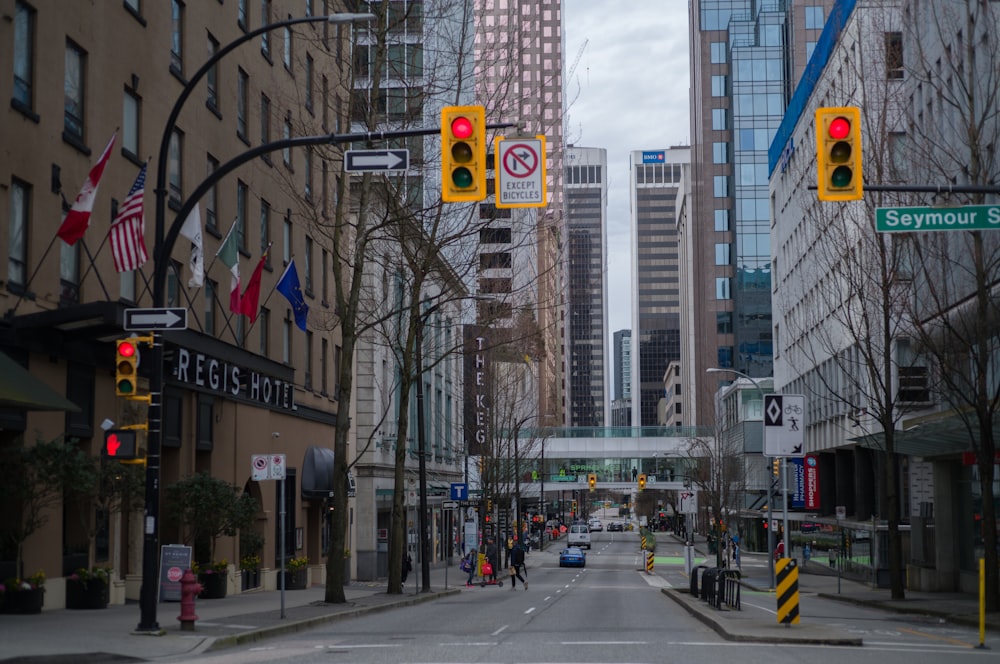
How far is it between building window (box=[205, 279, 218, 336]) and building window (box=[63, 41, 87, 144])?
26.9ft

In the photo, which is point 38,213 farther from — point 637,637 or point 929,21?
point 929,21

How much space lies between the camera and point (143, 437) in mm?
27281

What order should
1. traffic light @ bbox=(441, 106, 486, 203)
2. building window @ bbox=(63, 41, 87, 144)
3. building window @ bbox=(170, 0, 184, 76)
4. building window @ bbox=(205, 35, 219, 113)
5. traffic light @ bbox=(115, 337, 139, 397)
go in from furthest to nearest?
building window @ bbox=(205, 35, 219, 113) → building window @ bbox=(170, 0, 184, 76) → building window @ bbox=(63, 41, 87, 144) → traffic light @ bbox=(115, 337, 139, 397) → traffic light @ bbox=(441, 106, 486, 203)

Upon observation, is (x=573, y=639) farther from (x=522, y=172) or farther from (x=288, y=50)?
(x=288, y=50)

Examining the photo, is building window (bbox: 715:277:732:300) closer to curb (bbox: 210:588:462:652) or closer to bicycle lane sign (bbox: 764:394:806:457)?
curb (bbox: 210:588:462:652)

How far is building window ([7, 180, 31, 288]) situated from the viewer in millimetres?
21281

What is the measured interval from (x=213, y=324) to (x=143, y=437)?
544 centimetres

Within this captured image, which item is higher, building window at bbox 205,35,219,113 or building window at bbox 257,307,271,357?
building window at bbox 205,35,219,113

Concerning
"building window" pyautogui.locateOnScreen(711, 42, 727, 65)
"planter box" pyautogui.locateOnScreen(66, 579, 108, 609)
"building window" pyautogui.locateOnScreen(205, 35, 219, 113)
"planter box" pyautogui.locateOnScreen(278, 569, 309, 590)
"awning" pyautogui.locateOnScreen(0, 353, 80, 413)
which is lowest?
"planter box" pyautogui.locateOnScreen(278, 569, 309, 590)

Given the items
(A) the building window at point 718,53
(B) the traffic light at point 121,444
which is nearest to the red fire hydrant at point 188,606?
(B) the traffic light at point 121,444

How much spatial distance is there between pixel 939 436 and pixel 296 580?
20.5 metres

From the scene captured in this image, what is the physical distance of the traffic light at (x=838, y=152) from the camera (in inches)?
558

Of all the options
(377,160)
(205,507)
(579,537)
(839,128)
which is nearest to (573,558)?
(579,537)

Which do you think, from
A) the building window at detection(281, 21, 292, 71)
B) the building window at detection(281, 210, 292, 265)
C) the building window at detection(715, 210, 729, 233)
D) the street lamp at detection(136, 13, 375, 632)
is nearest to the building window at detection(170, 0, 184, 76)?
the building window at detection(281, 21, 292, 71)
